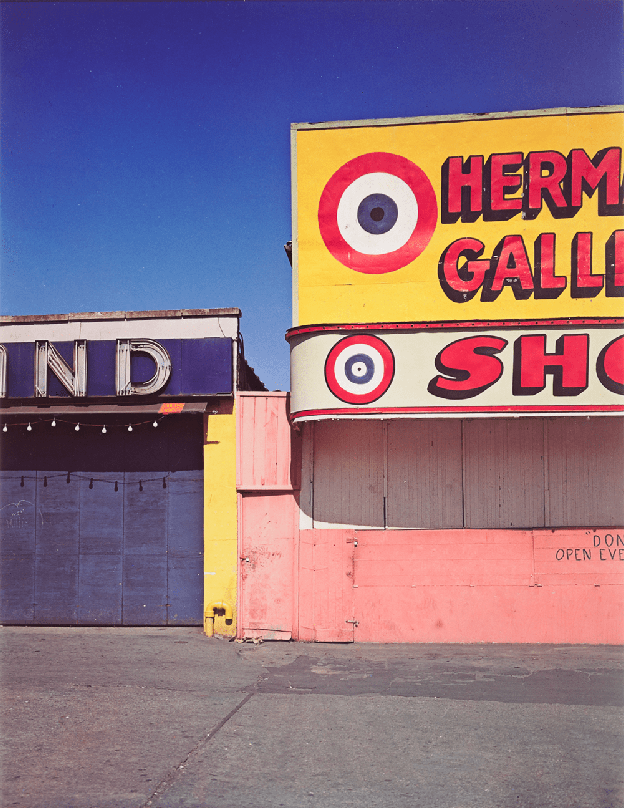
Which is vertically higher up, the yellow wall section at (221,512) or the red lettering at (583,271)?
the red lettering at (583,271)

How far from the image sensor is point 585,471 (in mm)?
12875

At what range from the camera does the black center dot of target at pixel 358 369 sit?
11.9m

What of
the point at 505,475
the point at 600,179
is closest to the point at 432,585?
the point at 505,475

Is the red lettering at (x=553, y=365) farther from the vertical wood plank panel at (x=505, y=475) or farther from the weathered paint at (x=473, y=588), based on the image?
the weathered paint at (x=473, y=588)

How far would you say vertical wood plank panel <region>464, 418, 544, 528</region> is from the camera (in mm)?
12906

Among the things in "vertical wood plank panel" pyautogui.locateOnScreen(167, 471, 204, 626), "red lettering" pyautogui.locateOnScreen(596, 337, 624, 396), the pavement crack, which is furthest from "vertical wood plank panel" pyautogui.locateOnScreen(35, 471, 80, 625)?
"red lettering" pyautogui.locateOnScreen(596, 337, 624, 396)

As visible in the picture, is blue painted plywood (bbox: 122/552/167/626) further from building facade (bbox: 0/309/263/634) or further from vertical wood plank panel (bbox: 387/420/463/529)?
vertical wood plank panel (bbox: 387/420/463/529)

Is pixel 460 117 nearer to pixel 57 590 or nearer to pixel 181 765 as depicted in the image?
pixel 181 765

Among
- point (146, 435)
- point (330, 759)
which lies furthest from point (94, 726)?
point (146, 435)

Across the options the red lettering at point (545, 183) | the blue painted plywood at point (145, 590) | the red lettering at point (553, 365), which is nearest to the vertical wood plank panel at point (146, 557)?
the blue painted plywood at point (145, 590)

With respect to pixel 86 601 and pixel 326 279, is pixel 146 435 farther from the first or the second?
pixel 326 279

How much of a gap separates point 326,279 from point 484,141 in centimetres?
371

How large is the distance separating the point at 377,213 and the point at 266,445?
4801 mm

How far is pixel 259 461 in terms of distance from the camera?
1354 cm
